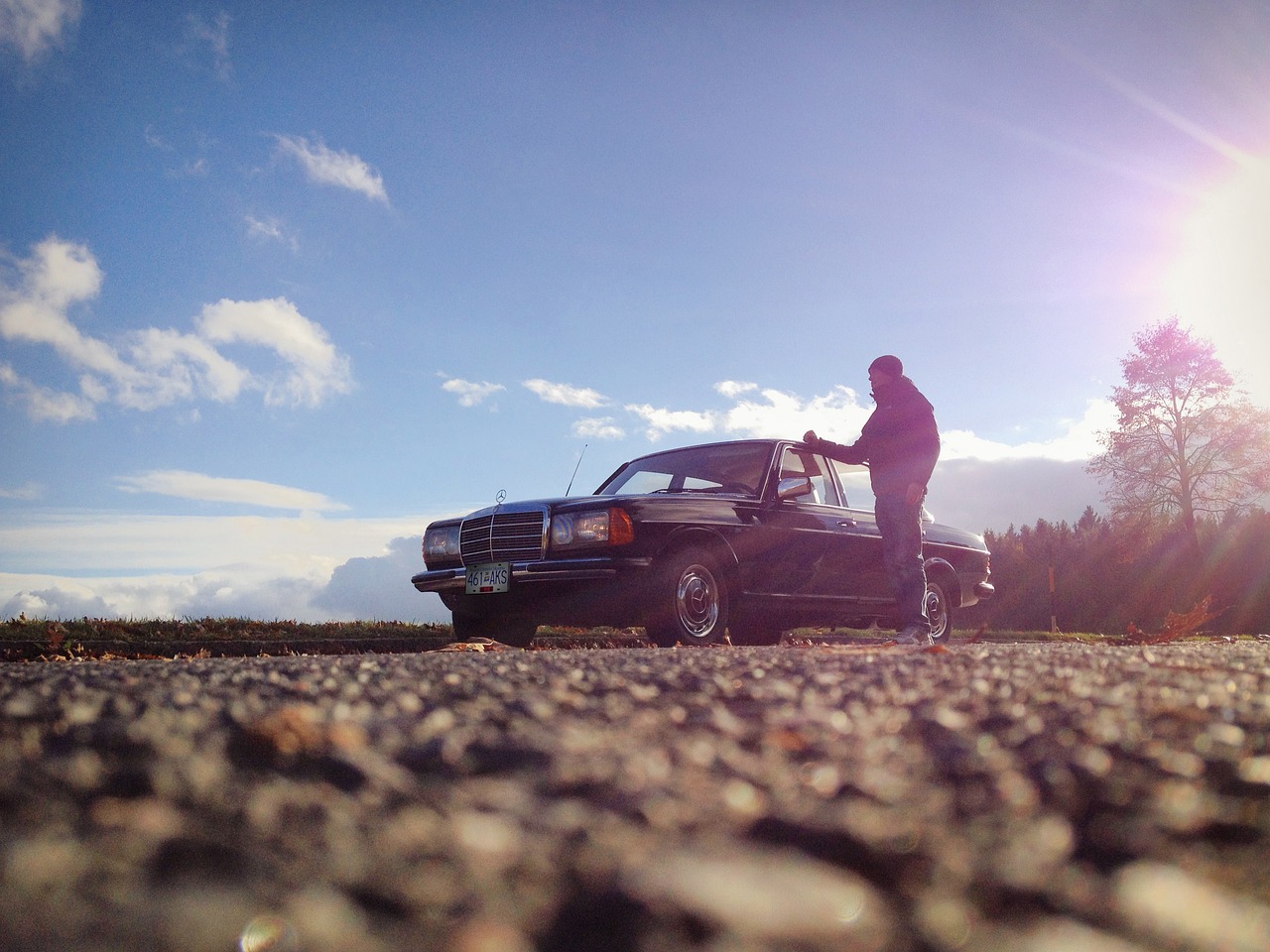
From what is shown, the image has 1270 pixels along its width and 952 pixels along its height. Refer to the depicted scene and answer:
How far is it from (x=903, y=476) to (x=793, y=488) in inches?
39.2

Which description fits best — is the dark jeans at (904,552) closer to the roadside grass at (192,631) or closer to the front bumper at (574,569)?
the front bumper at (574,569)

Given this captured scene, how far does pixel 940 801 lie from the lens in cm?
111

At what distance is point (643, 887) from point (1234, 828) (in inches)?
34.5

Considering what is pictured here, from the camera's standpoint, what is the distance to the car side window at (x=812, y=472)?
24.2 feet

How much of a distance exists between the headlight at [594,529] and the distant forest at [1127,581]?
17.0 meters

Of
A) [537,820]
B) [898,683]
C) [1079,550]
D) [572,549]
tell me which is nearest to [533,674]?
[898,683]

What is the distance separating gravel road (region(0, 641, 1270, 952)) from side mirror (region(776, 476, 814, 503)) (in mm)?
5267

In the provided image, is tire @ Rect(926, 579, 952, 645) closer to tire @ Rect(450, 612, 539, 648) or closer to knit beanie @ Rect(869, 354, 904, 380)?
knit beanie @ Rect(869, 354, 904, 380)

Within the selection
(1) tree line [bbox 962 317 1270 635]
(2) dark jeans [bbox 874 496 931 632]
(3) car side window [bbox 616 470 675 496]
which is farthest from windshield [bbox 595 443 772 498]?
(1) tree line [bbox 962 317 1270 635]

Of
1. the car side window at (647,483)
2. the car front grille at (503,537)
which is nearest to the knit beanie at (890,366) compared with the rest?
the car side window at (647,483)

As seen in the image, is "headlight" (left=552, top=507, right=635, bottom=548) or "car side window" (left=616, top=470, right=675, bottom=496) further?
"car side window" (left=616, top=470, right=675, bottom=496)

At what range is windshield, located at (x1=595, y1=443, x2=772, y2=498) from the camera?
714 centimetres

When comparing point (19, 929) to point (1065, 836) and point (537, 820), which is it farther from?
point (1065, 836)

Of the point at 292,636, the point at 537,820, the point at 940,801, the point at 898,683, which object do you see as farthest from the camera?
the point at 292,636
